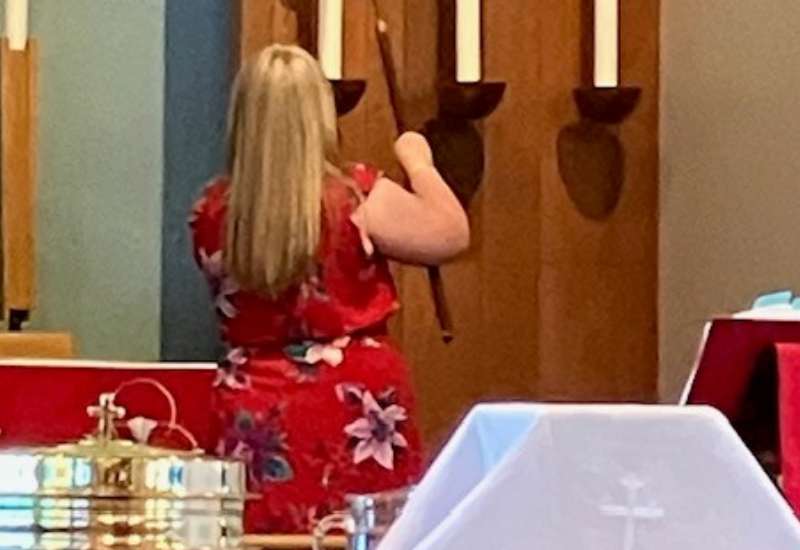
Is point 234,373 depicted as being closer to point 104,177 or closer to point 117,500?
point 104,177

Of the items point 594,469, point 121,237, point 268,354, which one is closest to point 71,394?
point 268,354

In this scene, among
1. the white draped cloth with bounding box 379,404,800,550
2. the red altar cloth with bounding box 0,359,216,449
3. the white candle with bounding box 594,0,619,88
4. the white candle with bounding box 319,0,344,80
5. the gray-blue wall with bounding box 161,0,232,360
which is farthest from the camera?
the gray-blue wall with bounding box 161,0,232,360

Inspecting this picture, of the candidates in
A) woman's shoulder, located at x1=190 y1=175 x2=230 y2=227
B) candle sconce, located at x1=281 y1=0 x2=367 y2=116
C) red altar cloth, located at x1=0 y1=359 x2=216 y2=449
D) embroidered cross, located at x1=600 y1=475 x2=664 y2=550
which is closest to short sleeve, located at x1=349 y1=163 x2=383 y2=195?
woman's shoulder, located at x1=190 y1=175 x2=230 y2=227

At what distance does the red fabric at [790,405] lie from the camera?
5.05 feet

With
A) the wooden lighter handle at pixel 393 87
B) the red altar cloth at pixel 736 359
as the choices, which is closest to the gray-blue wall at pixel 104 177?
the wooden lighter handle at pixel 393 87

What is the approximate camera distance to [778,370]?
5.12ft

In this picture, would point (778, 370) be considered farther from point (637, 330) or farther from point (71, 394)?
point (637, 330)

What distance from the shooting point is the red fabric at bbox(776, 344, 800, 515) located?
1540 mm

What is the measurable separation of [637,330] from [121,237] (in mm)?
959

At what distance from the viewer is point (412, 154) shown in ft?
8.91

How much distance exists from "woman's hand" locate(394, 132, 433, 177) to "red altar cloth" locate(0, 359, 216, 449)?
0.42 metres

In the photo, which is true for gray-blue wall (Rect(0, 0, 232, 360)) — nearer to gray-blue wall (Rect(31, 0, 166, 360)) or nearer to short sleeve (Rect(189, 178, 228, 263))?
gray-blue wall (Rect(31, 0, 166, 360))

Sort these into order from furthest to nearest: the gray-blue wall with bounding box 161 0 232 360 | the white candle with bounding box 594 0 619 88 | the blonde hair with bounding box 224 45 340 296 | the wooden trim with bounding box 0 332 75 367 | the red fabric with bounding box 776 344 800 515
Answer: the gray-blue wall with bounding box 161 0 232 360 < the white candle with bounding box 594 0 619 88 < the wooden trim with bounding box 0 332 75 367 < the blonde hair with bounding box 224 45 340 296 < the red fabric with bounding box 776 344 800 515

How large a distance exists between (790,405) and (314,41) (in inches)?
78.6
